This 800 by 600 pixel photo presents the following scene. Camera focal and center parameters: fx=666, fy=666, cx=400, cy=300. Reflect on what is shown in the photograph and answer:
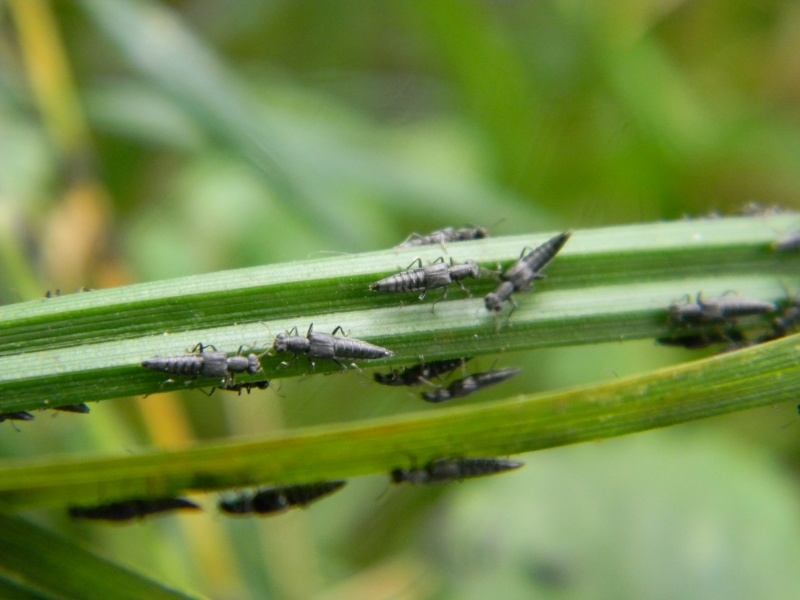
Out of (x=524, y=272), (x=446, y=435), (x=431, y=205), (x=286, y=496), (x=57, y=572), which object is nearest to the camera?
(x=446, y=435)

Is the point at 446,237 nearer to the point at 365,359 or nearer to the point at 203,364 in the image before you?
the point at 365,359

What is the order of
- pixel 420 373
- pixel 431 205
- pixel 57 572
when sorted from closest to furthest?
1. pixel 57 572
2. pixel 420 373
3. pixel 431 205

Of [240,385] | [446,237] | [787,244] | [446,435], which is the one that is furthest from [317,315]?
[787,244]

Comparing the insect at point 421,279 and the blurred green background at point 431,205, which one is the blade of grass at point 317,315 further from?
the blurred green background at point 431,205

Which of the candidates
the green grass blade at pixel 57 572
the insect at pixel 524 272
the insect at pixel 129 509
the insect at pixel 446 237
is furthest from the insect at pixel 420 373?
the green grass blade at pixel 57 572

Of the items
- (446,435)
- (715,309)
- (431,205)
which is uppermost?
(431,205)

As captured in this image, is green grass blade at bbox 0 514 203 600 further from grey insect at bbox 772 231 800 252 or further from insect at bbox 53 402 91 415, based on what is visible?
grey insect at bbox 772 231 800 252
